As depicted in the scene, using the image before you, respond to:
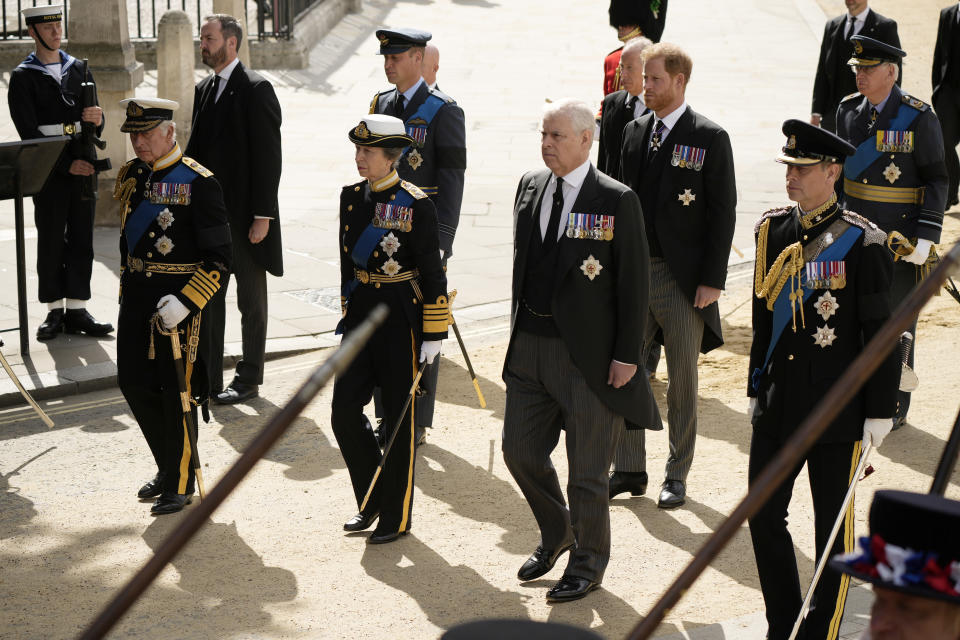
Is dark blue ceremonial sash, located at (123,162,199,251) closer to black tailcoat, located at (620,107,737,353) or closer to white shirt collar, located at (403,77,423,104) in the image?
white shirt collar, located at (403,77,423,104)

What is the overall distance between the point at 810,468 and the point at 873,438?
11.5 inches

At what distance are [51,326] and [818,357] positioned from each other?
6.22m

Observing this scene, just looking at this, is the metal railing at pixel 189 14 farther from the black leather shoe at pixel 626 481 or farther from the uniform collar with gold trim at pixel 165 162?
the black leather shoe at pixel 626 481

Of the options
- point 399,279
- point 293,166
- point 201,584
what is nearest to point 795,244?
point 399,279

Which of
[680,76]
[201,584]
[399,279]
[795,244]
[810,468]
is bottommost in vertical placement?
[201,584]

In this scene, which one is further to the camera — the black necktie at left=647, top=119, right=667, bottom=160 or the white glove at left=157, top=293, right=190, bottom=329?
the black necktie at left=647, top=119, right=667, bottom=160

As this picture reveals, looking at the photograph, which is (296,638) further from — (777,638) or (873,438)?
(873,438)

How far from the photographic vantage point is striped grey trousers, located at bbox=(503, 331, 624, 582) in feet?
18.6

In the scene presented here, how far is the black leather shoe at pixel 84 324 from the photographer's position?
9555 millimetres

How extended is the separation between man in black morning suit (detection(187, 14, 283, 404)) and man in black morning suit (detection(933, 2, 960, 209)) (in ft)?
24.3

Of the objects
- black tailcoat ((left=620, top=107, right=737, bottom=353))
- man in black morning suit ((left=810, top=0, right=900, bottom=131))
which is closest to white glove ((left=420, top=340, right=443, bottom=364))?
black tailcoat ((left=620, top=107, right=737, bottom=353))

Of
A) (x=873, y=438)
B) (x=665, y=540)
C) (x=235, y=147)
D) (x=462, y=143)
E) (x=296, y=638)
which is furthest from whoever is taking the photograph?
(x=235, y=147)

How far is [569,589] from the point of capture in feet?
18.9

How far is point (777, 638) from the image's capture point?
17.1 ft
